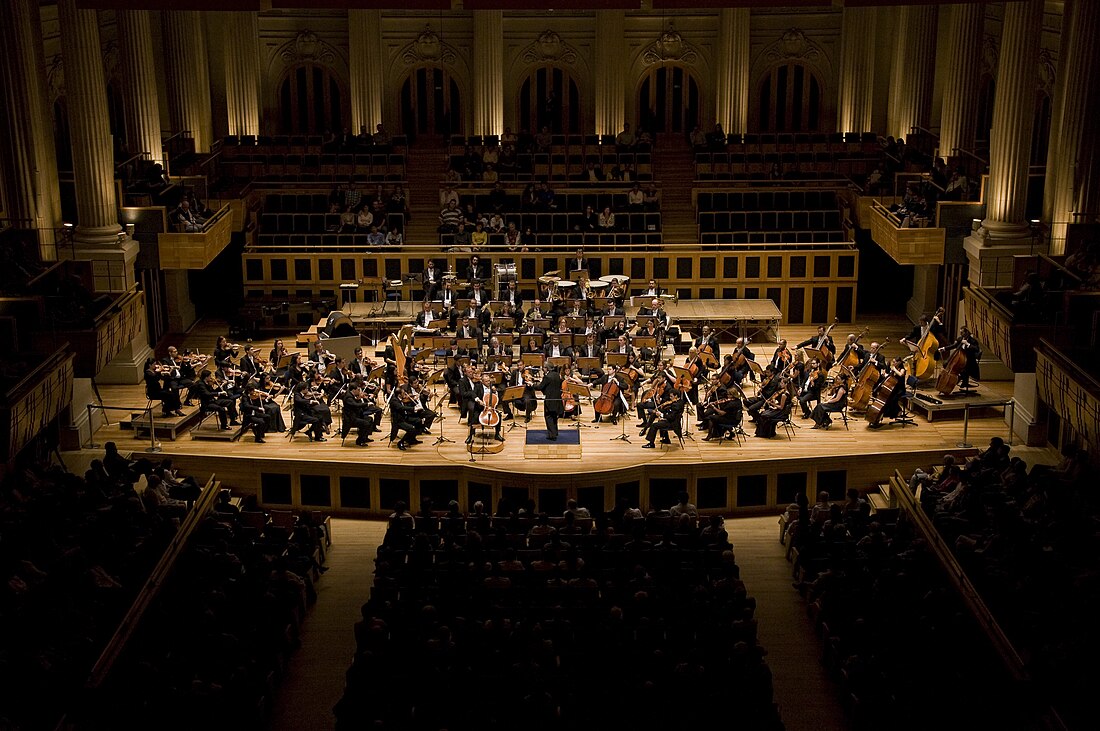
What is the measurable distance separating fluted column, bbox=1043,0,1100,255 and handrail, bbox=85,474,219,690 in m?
11.0

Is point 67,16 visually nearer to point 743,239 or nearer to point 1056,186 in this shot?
point 743,239

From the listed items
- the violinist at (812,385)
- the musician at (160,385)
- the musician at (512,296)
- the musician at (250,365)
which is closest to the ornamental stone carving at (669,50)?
the musician at (512,296)

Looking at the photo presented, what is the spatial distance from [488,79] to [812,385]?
12107 millimetres

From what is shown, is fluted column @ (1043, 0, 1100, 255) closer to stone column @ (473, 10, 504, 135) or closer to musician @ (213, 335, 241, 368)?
musician @ (213, 335, 241, 368)

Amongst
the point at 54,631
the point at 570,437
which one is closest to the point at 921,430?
the point at 570,437

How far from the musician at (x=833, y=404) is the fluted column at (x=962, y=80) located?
6.37 metres

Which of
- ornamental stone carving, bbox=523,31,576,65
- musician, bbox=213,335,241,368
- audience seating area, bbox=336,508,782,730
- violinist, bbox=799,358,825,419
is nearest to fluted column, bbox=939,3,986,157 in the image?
violinist, bbox=799,358,825,419

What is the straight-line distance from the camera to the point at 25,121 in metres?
17.1

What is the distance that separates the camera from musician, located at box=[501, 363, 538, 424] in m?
17.2

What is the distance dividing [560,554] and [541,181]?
13021mm

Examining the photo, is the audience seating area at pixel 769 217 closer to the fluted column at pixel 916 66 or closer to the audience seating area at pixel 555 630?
the fluted column at pixel 916 66

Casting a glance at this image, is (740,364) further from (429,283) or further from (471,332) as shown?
(429,283)

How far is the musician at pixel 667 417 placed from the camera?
53.3 ft

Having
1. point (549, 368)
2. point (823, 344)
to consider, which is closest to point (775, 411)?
point (823, 344)
